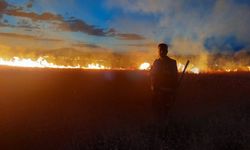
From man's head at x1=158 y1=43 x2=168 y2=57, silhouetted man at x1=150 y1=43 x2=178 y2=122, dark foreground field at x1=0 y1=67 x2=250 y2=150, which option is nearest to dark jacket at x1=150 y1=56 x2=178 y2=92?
silhouetted man at x1=150 y1=43 x2=178 y2=122

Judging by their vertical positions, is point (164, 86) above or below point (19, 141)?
above

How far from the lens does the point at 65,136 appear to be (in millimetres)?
9219

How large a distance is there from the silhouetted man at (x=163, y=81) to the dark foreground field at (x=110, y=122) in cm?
60

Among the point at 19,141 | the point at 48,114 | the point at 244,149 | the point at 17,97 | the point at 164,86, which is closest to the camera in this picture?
the point at 244,149

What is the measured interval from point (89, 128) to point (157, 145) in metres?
2.71

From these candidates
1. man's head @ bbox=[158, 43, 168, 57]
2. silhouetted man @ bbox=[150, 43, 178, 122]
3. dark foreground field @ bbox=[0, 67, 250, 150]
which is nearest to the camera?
dark foreground field @ bbox=[0, 67, 250, 150]

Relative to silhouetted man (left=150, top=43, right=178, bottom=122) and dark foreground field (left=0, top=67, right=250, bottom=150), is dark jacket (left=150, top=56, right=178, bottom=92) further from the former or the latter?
dark foreground field (left=0, top=67, right=250, bottom=150)

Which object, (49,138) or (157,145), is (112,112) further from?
(157,145)

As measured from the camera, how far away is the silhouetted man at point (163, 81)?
963cm

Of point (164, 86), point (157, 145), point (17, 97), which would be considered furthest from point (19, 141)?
point (17, 97)

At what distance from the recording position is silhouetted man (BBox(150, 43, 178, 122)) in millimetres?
9633

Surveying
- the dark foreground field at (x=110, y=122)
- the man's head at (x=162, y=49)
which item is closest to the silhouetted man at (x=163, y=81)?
the man's head at (x=162, y=49)

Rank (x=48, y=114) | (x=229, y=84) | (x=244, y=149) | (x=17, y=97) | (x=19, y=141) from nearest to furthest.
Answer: (x=244, y=149)
(x=19, y=141)
(x=48, y=114)
(x=17, y=97)
(x=229, y=84)

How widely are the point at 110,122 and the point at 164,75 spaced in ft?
8.60
